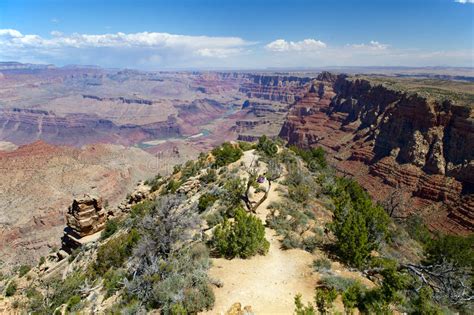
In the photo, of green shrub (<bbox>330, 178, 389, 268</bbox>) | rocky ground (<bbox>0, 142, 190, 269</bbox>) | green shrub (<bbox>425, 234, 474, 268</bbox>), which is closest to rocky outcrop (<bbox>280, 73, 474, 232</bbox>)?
green shrub (<bbox>425, 234, 474, 268</bbox>)

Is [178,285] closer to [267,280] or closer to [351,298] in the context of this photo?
[267,280]

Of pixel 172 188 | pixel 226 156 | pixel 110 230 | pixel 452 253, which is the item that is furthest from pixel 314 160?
pixel 110 230

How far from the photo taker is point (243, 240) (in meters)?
16.7

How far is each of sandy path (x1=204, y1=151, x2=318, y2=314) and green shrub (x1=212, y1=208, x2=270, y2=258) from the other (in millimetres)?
446

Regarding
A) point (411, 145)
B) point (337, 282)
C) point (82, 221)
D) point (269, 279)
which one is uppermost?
point (337, 282)

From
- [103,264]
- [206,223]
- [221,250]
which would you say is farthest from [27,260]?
[221,250]

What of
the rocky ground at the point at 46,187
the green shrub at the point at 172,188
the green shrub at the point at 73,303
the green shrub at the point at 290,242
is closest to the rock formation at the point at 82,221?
the green shrub at the point at 172,188

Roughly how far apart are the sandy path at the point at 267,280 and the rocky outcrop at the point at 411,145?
4666cm

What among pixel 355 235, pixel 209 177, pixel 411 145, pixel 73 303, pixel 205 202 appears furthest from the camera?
pixel 411 145

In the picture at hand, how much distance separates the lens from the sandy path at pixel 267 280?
1275 cm

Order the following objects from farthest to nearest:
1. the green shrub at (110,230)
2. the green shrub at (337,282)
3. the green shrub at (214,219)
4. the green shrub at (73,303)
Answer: the green shrub at (110,230), the green shrub at (214,219), the green shrub at (73,303), the green shrub at (337,282)

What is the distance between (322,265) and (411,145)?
67125 mm

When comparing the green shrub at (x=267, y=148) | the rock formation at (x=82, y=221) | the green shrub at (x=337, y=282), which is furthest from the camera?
the green shrub at (x=267, y=148)

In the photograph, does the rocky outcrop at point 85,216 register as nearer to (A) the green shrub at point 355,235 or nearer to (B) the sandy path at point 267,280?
(B) the sandy path at point 267,280
